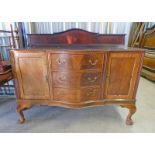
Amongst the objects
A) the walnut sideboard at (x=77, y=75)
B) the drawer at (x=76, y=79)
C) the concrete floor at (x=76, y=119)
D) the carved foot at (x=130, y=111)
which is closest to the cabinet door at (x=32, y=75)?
the walnut sideboard at (x=77, y=75)

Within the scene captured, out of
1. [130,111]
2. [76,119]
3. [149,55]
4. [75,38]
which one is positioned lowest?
[76,119]

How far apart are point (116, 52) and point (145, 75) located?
7.59ft

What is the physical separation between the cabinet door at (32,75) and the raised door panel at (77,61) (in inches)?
5.0

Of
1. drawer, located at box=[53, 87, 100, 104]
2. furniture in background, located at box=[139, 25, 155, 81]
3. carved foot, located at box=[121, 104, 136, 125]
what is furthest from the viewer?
furniture in background, located at box=[139, 25, 155, 81]

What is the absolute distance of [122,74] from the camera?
1328mm

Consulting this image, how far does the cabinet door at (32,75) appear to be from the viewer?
126 centimetres

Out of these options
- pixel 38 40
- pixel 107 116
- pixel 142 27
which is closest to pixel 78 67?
pixel 107 116

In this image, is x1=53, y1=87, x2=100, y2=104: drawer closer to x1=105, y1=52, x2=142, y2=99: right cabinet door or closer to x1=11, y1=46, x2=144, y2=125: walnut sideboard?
x1=11, y1=46, x2=144, y2=125: walnut sideboard

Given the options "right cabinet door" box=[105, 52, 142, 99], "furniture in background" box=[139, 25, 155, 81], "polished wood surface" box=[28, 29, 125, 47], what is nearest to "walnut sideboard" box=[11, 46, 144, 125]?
"right cabinet door" box=[105, 52, 142, 99]

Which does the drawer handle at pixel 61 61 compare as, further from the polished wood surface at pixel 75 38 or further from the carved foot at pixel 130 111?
the polished wood surface at pixel 75 38

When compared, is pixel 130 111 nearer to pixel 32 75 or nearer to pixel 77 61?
pixel 77 61

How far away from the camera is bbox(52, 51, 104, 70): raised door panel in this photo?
1202 millimetres

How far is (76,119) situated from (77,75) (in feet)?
2.22

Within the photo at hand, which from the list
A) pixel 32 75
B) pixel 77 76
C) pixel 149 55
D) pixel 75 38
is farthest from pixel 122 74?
pixel 149 55
